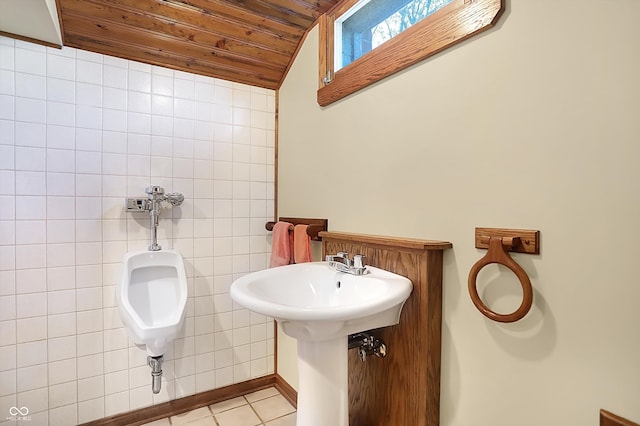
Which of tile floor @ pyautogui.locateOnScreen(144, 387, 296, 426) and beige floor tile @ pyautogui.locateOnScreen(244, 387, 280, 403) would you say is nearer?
tile floor @ pyautogui.locateOnScreen(144, 387, 296, 426)

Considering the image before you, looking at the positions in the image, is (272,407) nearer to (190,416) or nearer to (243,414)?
(243,414)

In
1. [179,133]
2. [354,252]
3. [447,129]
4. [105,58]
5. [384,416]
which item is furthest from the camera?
[179,133]

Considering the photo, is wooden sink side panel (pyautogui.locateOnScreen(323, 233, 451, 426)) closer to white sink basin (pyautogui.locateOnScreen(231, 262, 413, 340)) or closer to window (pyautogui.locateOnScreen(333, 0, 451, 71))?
white sink basin (pyautogui.locateOnScreen(231, 262, 413, 340))

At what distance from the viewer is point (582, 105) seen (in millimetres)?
783

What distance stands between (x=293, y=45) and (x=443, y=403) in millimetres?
2001

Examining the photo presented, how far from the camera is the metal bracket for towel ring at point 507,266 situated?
83 centimetres

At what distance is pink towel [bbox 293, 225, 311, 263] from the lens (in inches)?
66.8

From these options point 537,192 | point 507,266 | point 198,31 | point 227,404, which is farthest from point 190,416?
point 198,31

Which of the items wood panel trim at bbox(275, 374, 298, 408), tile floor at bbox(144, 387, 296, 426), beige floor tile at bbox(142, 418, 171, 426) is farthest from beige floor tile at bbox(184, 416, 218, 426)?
wood panel trim at bbox(275, 374, 298, 408)

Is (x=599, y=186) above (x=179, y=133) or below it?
below

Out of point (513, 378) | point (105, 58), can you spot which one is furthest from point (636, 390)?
point (105, 58)

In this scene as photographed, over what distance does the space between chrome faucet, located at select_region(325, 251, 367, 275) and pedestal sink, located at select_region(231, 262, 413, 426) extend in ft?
0.08

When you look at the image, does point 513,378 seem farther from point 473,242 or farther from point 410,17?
point 410,17

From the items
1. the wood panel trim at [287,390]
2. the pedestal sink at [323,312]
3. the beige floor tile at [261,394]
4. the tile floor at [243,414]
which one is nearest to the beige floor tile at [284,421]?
the tile floor at [243,414]
